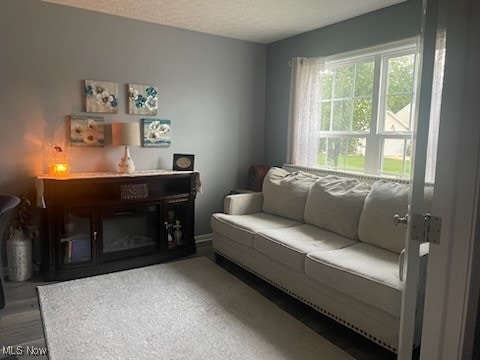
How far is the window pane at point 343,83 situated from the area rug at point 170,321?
219 centimetres

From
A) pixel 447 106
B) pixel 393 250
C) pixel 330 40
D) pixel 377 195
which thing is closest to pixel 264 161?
pixel 330 40

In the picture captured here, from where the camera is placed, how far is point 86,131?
133 inches

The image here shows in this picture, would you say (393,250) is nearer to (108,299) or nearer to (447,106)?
(447,106)

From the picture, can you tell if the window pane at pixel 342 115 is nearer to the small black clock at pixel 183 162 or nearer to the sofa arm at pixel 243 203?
the sofa arm at pixel 243 203

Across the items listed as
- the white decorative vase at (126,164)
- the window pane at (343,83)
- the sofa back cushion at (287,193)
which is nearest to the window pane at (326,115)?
the window pane at (343,83)

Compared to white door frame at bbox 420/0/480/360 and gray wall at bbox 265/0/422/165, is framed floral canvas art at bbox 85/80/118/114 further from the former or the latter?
white door frame at bbox 420/0/480/360

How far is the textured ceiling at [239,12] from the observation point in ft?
9.87

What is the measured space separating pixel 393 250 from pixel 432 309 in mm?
1407

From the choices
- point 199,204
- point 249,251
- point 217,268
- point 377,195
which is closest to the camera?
point 377,195

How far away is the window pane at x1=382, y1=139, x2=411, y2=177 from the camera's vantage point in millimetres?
3086

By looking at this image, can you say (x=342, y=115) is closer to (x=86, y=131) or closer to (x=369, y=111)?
(x=369, y=111)

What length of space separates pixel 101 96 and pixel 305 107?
214 centimetres

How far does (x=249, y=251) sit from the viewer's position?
300cm

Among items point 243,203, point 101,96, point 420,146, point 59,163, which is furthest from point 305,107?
point 420,146
